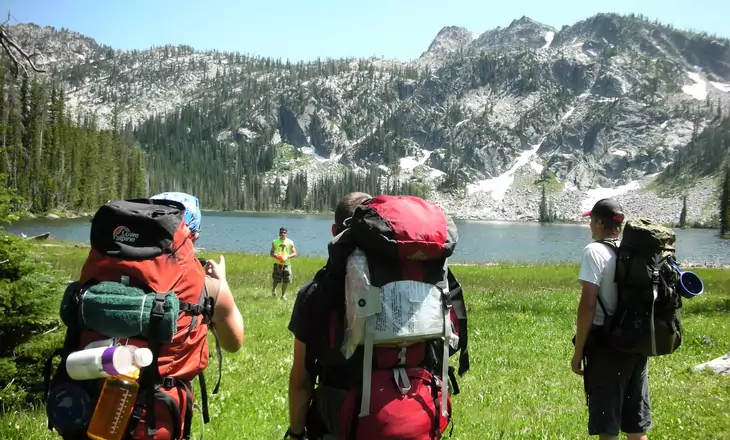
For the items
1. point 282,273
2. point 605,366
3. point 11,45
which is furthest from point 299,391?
point 282,273

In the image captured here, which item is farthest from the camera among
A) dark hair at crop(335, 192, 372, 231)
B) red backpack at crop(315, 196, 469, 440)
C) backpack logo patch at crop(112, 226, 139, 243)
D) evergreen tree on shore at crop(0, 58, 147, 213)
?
evergreen tree on shore at crop(0, 58, 147, 213)

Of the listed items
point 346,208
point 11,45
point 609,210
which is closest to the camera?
point 346,208

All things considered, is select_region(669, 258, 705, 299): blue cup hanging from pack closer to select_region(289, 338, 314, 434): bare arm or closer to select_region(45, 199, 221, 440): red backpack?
select_region(289, 338, 314, 434): bare arm

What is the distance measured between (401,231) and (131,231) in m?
1.70

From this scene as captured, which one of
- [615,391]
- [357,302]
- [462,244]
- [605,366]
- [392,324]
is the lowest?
[462,244]

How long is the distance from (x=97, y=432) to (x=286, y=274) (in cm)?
1769

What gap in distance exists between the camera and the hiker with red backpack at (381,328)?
3.07 m

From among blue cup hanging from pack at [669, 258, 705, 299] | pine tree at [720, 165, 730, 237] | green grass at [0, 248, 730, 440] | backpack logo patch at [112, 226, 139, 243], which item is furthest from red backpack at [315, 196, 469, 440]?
pine tree at [720, 165, 730, 237]

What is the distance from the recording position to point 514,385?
9.18m

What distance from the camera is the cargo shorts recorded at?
4.90 meters

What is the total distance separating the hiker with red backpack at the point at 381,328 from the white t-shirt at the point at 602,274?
222 cm

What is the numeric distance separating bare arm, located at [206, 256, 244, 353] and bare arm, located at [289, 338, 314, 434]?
24.6 inches

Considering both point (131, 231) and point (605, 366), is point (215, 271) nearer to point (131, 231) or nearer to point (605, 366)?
point (131, 231)

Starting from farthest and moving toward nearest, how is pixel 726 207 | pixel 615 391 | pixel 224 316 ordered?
pixel 726 207 → pixel 615 391 → pixel 224 316
